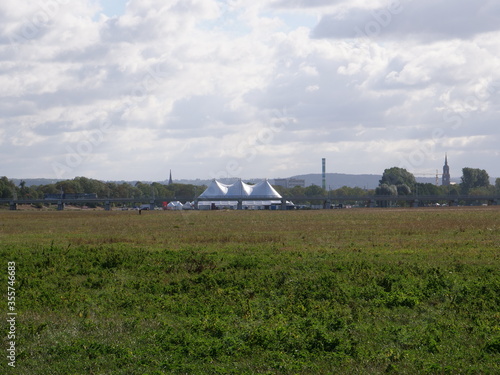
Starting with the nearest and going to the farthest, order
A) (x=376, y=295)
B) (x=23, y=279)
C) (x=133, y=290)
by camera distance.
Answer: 1. (x=376, y=295)
2. (x=133, y=290)
3. (x=23, y=279)

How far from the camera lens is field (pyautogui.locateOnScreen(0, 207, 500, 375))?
12844 mm

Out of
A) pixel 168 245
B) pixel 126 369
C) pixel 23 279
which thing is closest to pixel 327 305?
pixel 126 369

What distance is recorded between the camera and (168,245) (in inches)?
1393

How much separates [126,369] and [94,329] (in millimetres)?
3262

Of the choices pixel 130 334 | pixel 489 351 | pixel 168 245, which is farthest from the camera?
pixel 168 245

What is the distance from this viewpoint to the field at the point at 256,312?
1284 centimetres

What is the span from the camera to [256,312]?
55.6 ft

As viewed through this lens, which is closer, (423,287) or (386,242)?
(423,287)

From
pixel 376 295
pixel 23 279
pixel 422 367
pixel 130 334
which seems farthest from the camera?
pixel 23 279

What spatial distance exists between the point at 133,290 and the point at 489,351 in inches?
430

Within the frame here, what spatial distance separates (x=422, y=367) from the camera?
12.3m

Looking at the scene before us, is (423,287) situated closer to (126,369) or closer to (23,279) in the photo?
(126,369)

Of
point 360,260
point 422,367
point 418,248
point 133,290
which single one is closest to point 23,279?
point 133,290

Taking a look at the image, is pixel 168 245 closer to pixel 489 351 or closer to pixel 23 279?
pixel 23 279
